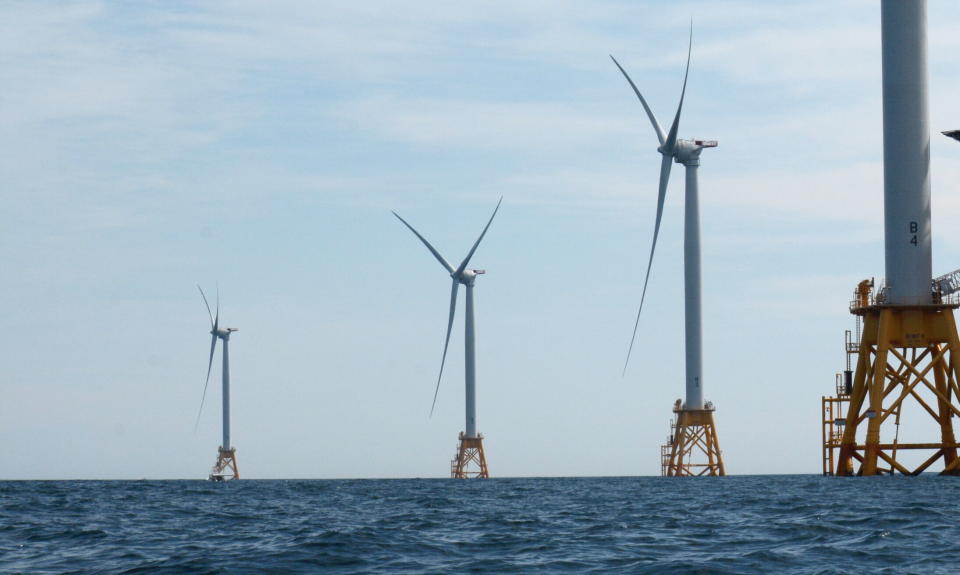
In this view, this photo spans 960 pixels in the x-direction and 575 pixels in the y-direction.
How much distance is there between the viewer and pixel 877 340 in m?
86.1

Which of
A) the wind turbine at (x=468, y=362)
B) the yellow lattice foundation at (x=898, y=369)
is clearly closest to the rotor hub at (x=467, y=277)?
the wind turbine at (x=468, y=362)

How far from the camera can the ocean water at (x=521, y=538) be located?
34.3 meters

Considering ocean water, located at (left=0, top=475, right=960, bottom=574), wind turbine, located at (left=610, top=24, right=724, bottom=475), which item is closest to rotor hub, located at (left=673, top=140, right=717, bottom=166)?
wind turbine, located at (left=610, top=24, right=724, bottom=475)

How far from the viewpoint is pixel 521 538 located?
41844 millimetres

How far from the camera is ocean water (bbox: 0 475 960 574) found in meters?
34.3

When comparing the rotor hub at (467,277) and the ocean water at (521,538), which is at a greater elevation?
the rotor hub at (467,277)

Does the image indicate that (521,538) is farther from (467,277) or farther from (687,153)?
(467,277)

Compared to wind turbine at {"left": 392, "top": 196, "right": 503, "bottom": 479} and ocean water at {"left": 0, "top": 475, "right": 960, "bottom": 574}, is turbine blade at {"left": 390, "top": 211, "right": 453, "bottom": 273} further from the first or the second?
ocean water at {"left": 0, "top": 475, "right": 960, "bottom": 574}

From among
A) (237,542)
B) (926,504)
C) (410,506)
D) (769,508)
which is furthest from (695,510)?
(237,542)

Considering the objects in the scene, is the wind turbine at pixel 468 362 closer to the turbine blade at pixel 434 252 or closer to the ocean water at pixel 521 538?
the turbine blade at pixel 434 252

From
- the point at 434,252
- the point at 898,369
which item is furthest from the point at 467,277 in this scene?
the point at 898,369

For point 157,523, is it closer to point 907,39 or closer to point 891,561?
point 891,561

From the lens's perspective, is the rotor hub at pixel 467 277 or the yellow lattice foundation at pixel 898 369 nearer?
the yellow lattice foundation at pixel 898 369

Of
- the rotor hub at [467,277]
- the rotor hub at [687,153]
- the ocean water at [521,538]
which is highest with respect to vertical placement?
the rotor hub at [687,153]
